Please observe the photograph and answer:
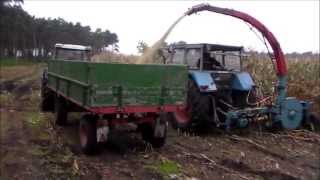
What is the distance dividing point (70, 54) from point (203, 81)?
4723 millimetres

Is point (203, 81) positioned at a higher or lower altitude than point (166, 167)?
higher

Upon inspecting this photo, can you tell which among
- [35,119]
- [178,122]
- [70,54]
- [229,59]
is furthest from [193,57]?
[35,119]

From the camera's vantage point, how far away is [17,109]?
14969 millimetres

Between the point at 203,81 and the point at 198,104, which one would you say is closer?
the point at 203,81

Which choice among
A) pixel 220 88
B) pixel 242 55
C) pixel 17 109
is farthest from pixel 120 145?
pixel 17 109

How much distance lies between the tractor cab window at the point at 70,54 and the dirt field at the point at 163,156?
7.57 ft

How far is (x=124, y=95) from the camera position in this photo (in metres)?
8.02

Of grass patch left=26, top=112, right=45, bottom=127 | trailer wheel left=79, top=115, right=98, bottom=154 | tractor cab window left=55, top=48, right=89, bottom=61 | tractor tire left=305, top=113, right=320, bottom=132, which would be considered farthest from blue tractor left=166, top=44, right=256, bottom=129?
grass patch left=26, top=112, right=45, bottom=127

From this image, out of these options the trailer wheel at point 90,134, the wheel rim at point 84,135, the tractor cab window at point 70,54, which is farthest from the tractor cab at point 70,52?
the trailer wheel at point 90,134

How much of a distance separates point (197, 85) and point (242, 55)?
1.79 meters

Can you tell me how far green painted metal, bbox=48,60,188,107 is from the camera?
7.76 m

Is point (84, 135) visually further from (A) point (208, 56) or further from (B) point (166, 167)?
(A) point (208, 56)

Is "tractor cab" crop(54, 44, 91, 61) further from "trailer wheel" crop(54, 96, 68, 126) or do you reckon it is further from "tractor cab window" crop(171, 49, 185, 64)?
"tractor cab window" crop(171, 49, 185, 64)

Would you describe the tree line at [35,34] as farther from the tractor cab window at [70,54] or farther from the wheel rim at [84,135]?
the wheel rim at [84,135]
